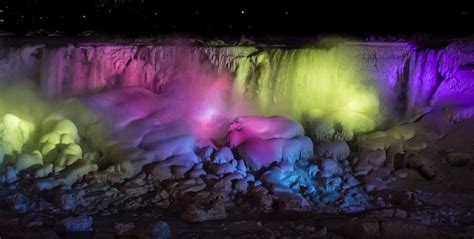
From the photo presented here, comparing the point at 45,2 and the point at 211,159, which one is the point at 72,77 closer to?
the point at 211,159

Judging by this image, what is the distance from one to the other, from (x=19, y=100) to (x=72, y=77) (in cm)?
84

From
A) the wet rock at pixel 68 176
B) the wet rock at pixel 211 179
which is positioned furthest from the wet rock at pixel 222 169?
the wet rock at pixel 68 176

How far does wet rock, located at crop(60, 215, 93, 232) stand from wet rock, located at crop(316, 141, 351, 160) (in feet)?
10.3

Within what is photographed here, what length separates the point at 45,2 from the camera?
45.8 ft

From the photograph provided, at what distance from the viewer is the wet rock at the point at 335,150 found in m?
6.54

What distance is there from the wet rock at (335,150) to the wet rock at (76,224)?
3.15m

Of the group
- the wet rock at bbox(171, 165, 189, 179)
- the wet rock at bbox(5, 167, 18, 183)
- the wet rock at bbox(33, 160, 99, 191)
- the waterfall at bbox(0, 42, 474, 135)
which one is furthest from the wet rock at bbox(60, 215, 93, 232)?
the waterfall at bbox(0, 42, 474, 135)

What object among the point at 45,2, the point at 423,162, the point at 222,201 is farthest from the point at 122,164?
the point at 45,2

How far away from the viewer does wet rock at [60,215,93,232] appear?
461cm

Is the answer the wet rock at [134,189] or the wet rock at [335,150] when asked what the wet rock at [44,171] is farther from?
the wet rock at [335,150]

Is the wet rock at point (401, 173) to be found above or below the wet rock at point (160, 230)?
above

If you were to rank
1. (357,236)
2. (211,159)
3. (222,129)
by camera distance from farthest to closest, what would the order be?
(222,129), (211,159), (357,236)

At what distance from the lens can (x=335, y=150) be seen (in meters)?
6.54

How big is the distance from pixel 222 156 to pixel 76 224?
223 centimetres
